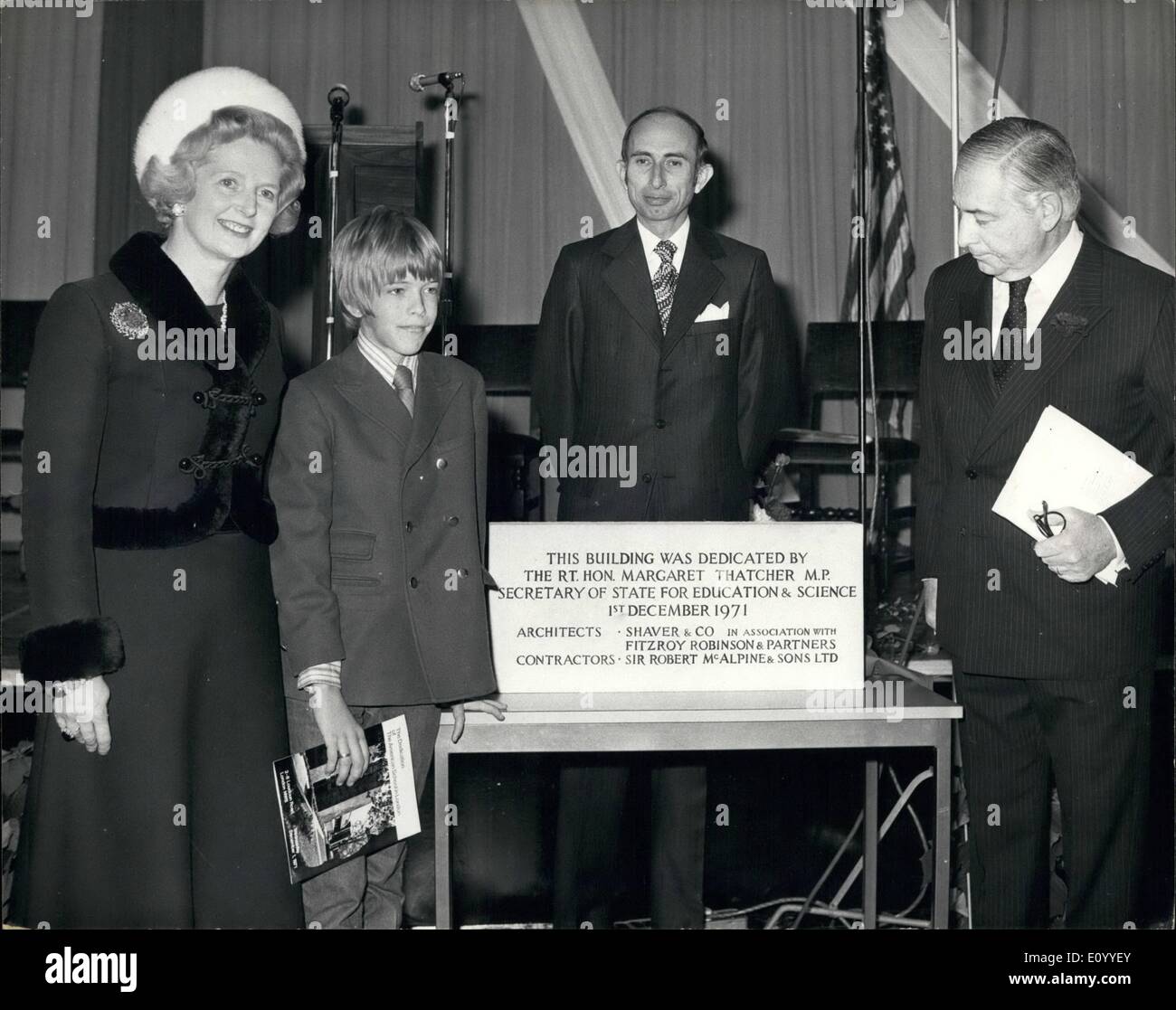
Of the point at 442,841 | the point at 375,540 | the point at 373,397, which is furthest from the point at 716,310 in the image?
the point at 442,841

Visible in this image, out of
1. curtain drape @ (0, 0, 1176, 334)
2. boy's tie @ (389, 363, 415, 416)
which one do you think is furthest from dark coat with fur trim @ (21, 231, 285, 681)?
curtain drape @ (0, 0, 1176, 334)

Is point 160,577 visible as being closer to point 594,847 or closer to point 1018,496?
point 594,847

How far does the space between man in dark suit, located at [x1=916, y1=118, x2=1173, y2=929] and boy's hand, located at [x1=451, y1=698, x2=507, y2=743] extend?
2.85 feet

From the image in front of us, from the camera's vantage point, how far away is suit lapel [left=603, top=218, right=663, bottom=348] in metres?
2.74

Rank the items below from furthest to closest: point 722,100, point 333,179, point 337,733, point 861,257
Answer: point 722,100 → point 333,179 → point 861,257 → point 337,733

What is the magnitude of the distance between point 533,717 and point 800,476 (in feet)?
12.1

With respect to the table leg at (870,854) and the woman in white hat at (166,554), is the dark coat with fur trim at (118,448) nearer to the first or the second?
the woman in white hat at (166,554)

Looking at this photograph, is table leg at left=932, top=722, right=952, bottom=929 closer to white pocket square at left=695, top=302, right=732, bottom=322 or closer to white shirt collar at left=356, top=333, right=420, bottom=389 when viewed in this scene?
white pocket square at left=695, top=302, right=732, bottom=322

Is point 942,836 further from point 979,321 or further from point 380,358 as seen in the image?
point 380,358

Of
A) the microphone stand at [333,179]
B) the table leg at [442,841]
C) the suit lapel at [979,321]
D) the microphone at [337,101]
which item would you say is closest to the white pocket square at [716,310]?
the suit lapel at [979,321]

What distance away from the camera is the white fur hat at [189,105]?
2092 millimetres

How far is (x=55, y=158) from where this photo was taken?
6070 mm

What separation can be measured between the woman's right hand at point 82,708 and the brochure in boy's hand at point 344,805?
302 mm

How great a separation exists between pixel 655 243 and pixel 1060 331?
3.31ft
